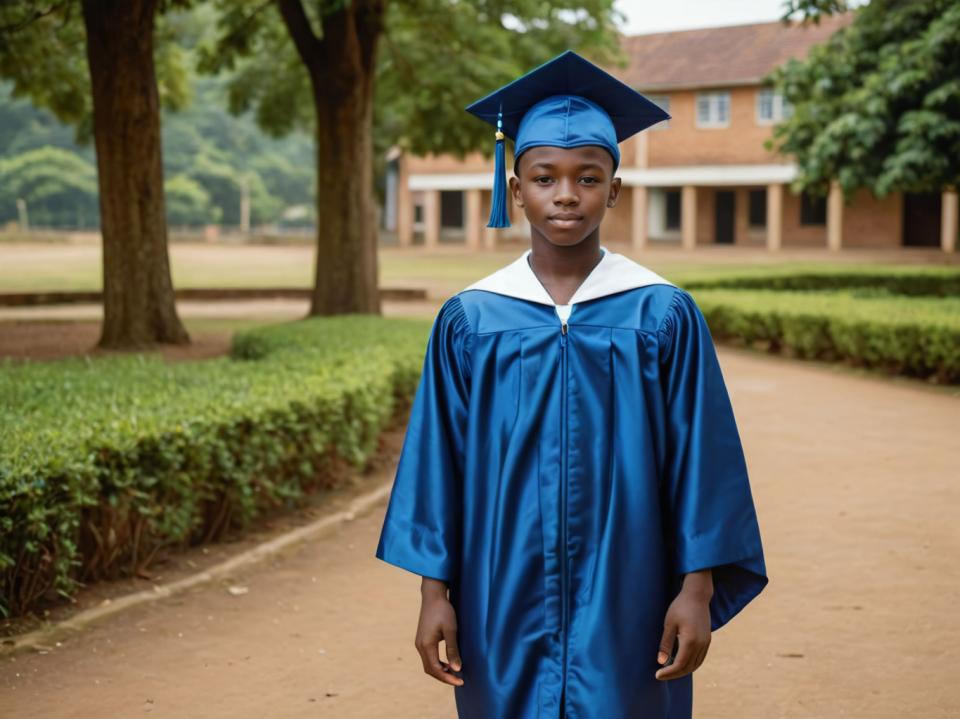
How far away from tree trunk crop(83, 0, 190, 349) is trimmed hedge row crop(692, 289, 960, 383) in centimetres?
698

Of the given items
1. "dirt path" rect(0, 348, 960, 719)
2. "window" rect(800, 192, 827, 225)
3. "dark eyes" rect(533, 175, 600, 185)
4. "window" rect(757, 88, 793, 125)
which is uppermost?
"window" rect(757, 88, 793, 125)

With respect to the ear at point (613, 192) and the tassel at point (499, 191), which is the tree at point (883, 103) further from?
the ear at point (613, 192)

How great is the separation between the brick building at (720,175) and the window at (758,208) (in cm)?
3

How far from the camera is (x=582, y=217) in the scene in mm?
2436

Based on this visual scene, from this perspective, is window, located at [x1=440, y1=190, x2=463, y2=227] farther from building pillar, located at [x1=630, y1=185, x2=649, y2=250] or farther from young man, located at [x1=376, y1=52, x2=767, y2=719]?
young man, located at [x1=376, y1=52, x2=767, y2=719]

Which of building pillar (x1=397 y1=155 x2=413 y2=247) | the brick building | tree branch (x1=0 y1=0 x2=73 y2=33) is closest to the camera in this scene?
tree branch (x1=0 y1=0 x2=73 y2=33)

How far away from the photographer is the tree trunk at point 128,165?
35.5ft

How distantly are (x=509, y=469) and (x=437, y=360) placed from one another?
0.97 feet

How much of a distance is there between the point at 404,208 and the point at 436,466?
4076 centimetres

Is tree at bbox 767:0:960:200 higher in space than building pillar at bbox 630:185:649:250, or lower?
higher

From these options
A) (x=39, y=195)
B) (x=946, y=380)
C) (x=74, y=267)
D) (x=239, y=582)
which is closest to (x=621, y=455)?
(x=239, y=582)

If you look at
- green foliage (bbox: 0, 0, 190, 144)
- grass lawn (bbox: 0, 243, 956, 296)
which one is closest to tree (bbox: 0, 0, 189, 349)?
green foliage (bbox: 0, 0, 190, 144)

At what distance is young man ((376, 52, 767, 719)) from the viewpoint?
2.40 metres

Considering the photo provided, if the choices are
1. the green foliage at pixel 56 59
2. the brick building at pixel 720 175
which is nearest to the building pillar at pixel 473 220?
the brick building at pixel 720 175
